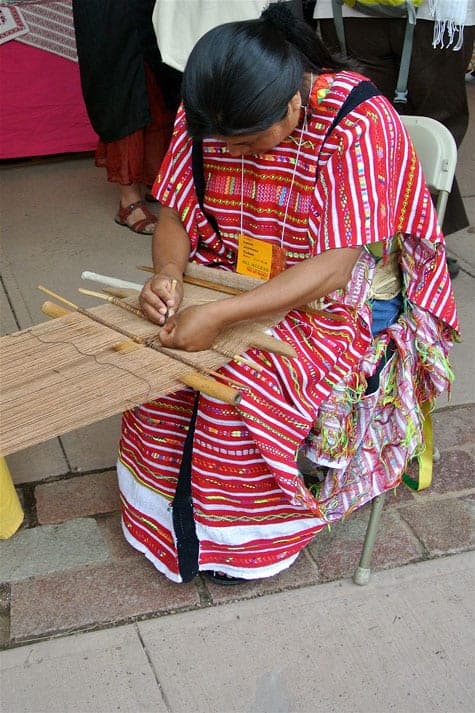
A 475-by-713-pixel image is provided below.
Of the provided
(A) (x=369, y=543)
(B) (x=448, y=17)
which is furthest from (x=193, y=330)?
(B) (x=448, y=17)

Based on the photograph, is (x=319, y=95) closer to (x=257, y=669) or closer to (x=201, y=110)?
(x=201, y=110)

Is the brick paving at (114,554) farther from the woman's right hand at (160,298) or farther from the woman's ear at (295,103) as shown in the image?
the woman's ear at (295,103)

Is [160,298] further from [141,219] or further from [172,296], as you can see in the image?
[141,219]

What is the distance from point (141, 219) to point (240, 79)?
2.52 m

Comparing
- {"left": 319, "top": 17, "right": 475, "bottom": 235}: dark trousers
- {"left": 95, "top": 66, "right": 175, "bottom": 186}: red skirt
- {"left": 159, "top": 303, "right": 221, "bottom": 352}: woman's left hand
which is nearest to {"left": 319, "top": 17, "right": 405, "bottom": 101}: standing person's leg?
{"left": 319, "top": 17, "right": 475, "bottom": 235}: dark trousers

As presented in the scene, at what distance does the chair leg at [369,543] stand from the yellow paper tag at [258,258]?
664 mm

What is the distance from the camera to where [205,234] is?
2.16 m

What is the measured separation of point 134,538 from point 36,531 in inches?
12.4

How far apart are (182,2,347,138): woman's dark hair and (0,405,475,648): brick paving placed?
3.86ft

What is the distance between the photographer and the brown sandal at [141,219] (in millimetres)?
4109

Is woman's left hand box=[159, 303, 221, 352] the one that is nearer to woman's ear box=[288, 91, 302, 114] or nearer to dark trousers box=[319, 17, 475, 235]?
woman's ear box=[288, 91, 302, 114]

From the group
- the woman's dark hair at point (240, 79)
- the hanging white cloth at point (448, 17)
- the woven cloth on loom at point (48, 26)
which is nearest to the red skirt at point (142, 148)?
the woven cloth on loom at point (48, 26)

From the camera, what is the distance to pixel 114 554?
2.27 m

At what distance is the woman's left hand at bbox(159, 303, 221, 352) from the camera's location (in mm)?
1765
